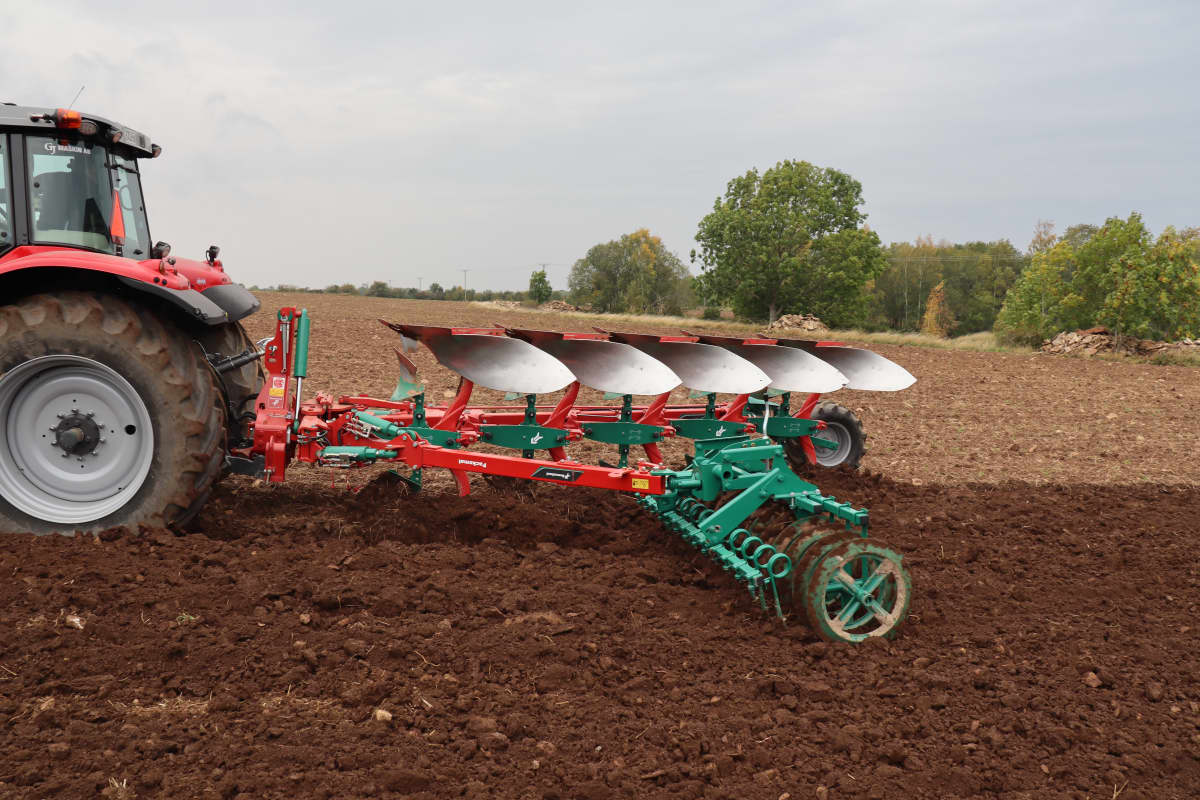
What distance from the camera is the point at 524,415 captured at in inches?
222

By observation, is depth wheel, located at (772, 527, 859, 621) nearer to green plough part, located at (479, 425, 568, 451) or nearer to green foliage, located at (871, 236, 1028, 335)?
green plough part, located at (479, 425, 568, 451)

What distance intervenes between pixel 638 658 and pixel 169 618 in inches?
81.0

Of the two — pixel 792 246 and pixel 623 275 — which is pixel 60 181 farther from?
pixel 623 275

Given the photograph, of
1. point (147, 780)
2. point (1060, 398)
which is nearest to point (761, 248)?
point (1060, 398)

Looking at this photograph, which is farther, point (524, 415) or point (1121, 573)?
point (524, 415)

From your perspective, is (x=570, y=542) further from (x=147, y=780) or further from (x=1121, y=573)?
(x=1121, y=573)

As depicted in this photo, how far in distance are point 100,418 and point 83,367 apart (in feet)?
0.96

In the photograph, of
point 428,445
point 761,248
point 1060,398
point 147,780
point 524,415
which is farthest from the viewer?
point 761,248

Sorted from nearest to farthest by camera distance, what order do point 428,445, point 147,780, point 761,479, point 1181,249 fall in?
point 147,780
point 761,479
point 428,445
point 1181,249

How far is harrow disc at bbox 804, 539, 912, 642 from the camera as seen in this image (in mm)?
Answer: 4008

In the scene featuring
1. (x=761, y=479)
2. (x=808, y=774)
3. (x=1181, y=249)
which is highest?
(x=1181, y=249)

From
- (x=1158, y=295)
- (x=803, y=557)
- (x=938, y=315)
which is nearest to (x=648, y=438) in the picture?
(x=803, y=557)

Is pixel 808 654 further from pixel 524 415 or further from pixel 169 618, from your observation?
pixel 169 618

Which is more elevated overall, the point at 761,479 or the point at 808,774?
the point at 761,479
